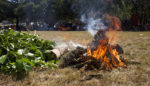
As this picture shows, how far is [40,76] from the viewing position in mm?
4086

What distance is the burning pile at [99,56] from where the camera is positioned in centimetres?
487

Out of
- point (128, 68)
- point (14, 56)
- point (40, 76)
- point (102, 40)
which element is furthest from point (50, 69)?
point (128, 68)

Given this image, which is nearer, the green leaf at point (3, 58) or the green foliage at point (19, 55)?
the green foliage at point (19, 55)

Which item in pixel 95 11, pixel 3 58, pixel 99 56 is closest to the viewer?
pixel 3 58

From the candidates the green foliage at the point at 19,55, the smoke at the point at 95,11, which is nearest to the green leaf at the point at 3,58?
the green foliage at the point at 19,55

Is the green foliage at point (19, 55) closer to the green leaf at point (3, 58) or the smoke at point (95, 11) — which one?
the green leaf at point (3, 58)

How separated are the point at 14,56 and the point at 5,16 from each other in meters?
46.7

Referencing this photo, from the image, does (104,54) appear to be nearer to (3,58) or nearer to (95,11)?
(95,11)

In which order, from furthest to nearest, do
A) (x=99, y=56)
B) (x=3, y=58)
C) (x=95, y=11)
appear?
(x=95, y=11), (x=99, y=56), (x=3, y=58)

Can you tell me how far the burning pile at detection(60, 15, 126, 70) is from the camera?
4871mm

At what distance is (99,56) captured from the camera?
496 cm

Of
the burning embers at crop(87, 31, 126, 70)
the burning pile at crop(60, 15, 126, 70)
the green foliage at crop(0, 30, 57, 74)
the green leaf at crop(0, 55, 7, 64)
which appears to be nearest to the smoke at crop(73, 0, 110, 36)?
the burning pile at crop(60, 15, 126, 70)

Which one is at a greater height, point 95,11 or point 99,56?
point 95,11

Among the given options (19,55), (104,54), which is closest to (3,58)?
(19,55)
